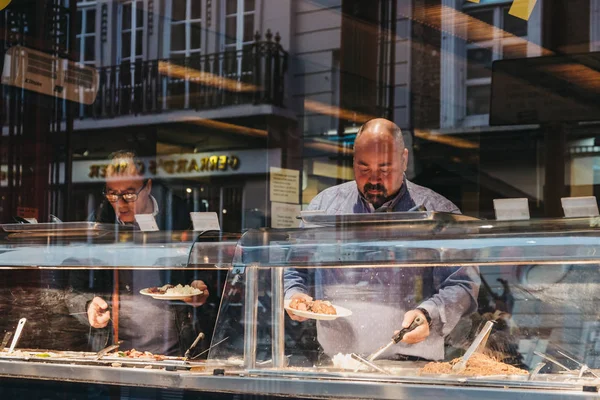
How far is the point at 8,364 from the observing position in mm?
3068

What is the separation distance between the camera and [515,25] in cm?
705

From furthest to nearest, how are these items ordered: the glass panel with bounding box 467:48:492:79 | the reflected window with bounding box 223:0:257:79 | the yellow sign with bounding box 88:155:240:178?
the yellow sign with bounding box 88:155:240:178, the reflected window with bounding box 223:0:257:79, the glass panel with bounding box 467:48:492:79

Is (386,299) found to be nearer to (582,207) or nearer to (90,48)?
(582,207)

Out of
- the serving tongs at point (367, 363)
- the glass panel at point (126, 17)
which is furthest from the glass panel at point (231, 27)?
the serving tongs at point (367, 363)

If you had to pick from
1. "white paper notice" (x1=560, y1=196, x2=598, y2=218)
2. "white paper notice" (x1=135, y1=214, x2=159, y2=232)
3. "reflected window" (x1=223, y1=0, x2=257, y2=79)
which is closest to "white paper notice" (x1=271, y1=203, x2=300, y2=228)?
"reflected window" (x1=223, y1=0, x2=257, y2=79)

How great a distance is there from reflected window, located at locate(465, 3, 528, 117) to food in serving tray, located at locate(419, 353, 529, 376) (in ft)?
16.0

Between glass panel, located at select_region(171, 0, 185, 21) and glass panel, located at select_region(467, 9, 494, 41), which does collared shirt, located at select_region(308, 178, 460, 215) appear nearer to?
glass panel, located at select_region(467, 9, 494, 41)

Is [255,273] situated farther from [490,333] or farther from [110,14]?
[110,14]

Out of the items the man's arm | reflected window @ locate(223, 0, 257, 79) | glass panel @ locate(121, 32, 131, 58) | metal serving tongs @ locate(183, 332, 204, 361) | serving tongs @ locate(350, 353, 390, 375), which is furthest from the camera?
glass panel @ locate(121, 32, 131, 58)

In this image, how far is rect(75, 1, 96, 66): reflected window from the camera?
7.68 m

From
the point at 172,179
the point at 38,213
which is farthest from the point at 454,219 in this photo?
the point at 172,179

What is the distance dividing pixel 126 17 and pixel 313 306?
665 cm

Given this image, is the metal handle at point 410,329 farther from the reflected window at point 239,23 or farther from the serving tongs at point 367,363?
the reflected window at point 239,23

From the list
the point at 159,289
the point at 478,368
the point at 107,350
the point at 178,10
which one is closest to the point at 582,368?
the point at 478,368
